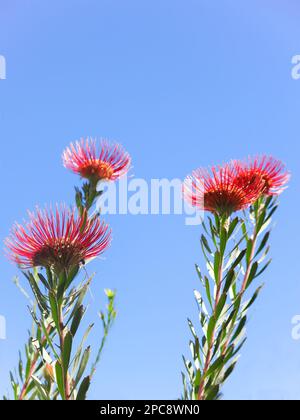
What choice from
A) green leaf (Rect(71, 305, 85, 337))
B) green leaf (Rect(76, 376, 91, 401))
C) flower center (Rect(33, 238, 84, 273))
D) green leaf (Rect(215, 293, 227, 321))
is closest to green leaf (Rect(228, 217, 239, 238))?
green leaf (Rect(215, 293, 227, 321))

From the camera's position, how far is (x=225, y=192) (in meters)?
2.29

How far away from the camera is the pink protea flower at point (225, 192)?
7.45 feet

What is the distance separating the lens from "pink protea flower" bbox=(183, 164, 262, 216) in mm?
2270

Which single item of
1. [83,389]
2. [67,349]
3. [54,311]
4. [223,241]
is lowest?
[83,389]

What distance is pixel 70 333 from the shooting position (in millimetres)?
1603

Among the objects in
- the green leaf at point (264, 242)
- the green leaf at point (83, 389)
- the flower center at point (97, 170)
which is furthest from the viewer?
the flower center at point (97, 170)

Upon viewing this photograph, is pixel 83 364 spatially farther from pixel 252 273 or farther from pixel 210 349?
pixel 252 273

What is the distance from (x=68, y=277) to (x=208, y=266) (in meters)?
0.73

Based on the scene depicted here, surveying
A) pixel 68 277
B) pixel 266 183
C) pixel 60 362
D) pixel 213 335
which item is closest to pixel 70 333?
pixel 60 362

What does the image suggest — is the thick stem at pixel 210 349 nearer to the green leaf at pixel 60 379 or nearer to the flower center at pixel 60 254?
the green leaf at pixel 60 379

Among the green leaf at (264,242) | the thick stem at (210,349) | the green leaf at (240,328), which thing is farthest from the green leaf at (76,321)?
the green leaf at (264,242)

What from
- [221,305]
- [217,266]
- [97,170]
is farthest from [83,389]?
[97,170]

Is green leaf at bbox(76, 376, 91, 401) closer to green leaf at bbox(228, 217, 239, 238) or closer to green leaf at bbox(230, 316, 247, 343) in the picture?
green leaf at bbox(230, 316, 247, 343)
